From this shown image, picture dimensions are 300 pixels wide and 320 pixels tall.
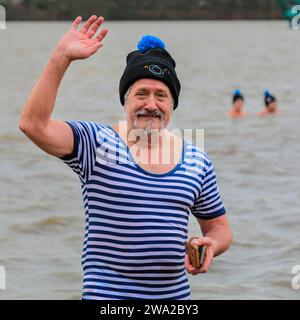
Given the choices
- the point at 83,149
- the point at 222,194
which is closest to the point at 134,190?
the point at 83,149

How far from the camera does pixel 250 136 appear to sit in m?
20.0

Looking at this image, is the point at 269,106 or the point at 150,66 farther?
the point at 269,106

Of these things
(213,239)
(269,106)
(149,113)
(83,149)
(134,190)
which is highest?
(269,106)

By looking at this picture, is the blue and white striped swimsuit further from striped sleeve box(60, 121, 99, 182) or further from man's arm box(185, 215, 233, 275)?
man's arm box(185, 215, 233, 275)

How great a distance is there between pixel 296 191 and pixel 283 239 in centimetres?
281

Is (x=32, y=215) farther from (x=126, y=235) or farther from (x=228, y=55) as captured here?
(x=228, y=55)

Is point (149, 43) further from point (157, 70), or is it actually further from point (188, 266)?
point (188, 266)

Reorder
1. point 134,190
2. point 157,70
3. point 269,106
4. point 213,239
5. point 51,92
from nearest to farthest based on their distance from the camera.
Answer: point 51,92 < point 134,190 < point 157,70 < point 213,239 < point 269,106

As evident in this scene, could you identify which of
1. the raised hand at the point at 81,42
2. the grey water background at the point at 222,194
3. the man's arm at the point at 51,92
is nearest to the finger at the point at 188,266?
the man's arm at the point at 51,92

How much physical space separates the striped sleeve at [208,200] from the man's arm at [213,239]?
0.13ft

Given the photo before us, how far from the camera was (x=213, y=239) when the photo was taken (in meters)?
4.64

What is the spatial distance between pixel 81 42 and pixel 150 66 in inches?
15.3

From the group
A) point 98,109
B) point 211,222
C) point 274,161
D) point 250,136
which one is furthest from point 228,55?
point 211,222

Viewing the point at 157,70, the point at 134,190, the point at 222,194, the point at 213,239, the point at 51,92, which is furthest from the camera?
the point at 222,194
